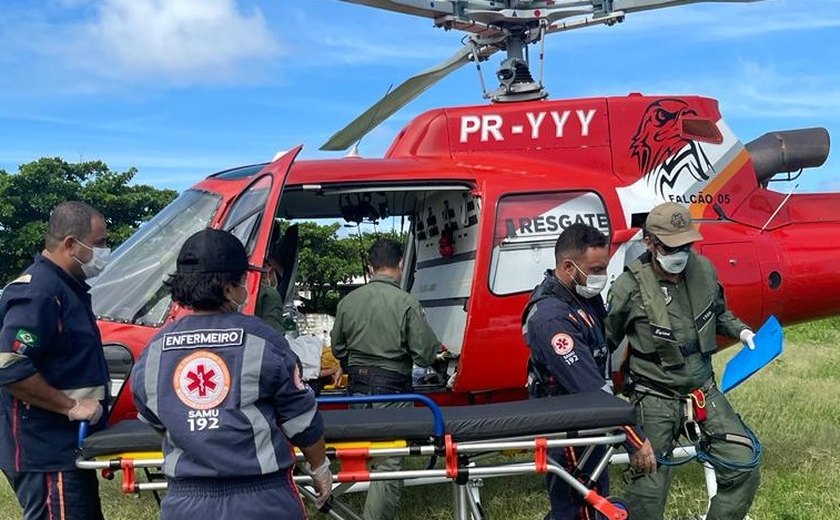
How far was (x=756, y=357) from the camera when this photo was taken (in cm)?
405

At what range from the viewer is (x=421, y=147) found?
18.5 feet

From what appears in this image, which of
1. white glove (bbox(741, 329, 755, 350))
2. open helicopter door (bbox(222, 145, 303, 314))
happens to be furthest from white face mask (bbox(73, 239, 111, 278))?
white glove (bbox(741, 329, 755, 350))

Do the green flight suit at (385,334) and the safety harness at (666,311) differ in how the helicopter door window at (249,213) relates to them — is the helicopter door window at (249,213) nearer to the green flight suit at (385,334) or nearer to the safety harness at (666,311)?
the green flight suit at (385,334)

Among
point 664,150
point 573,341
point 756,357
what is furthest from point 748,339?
point 664,150

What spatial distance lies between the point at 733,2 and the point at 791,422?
3834 millimetres

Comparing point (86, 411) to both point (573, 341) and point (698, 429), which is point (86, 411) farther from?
point (698, 429)

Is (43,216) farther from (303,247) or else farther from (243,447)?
(243,447)

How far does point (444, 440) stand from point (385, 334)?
1670 millimetres

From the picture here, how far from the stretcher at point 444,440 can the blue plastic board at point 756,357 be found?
1062 millimetres

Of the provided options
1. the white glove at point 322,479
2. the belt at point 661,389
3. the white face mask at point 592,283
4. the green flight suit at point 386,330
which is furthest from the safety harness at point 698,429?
the white glove at point 322,479

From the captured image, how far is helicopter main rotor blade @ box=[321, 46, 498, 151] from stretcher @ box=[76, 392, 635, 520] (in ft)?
11.3

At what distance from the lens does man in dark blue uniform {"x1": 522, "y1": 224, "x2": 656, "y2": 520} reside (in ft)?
11.2

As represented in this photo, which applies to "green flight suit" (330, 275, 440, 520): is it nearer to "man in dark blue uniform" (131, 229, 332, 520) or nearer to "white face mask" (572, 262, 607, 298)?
"white face mask" (572, 262, 607, 298)

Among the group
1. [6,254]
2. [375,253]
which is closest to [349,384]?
[375,253]
